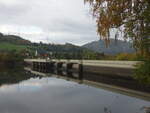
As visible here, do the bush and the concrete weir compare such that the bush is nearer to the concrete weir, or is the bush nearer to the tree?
the tree

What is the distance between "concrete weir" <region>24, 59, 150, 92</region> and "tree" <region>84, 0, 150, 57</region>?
19.4 meters

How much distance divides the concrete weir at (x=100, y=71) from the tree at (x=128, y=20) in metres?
19.4

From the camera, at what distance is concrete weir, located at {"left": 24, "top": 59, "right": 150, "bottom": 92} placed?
133ft

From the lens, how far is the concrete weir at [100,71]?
1595 inches

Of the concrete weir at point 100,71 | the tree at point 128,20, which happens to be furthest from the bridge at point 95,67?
Answer: the tree at point 128,20

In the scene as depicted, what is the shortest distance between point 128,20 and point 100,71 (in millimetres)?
49212

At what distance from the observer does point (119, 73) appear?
51.8 metres

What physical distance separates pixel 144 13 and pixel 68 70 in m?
63.9

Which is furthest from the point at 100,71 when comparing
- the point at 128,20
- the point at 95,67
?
the point at 128,20

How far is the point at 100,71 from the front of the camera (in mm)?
60875

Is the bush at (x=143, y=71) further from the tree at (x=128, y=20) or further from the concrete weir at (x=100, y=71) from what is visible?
the concrete weir at (x=100, y=71)

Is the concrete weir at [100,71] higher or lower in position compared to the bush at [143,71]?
lower

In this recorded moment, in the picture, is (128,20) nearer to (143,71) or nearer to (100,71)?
(143,71)

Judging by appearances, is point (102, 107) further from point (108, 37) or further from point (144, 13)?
point (144, 13)
